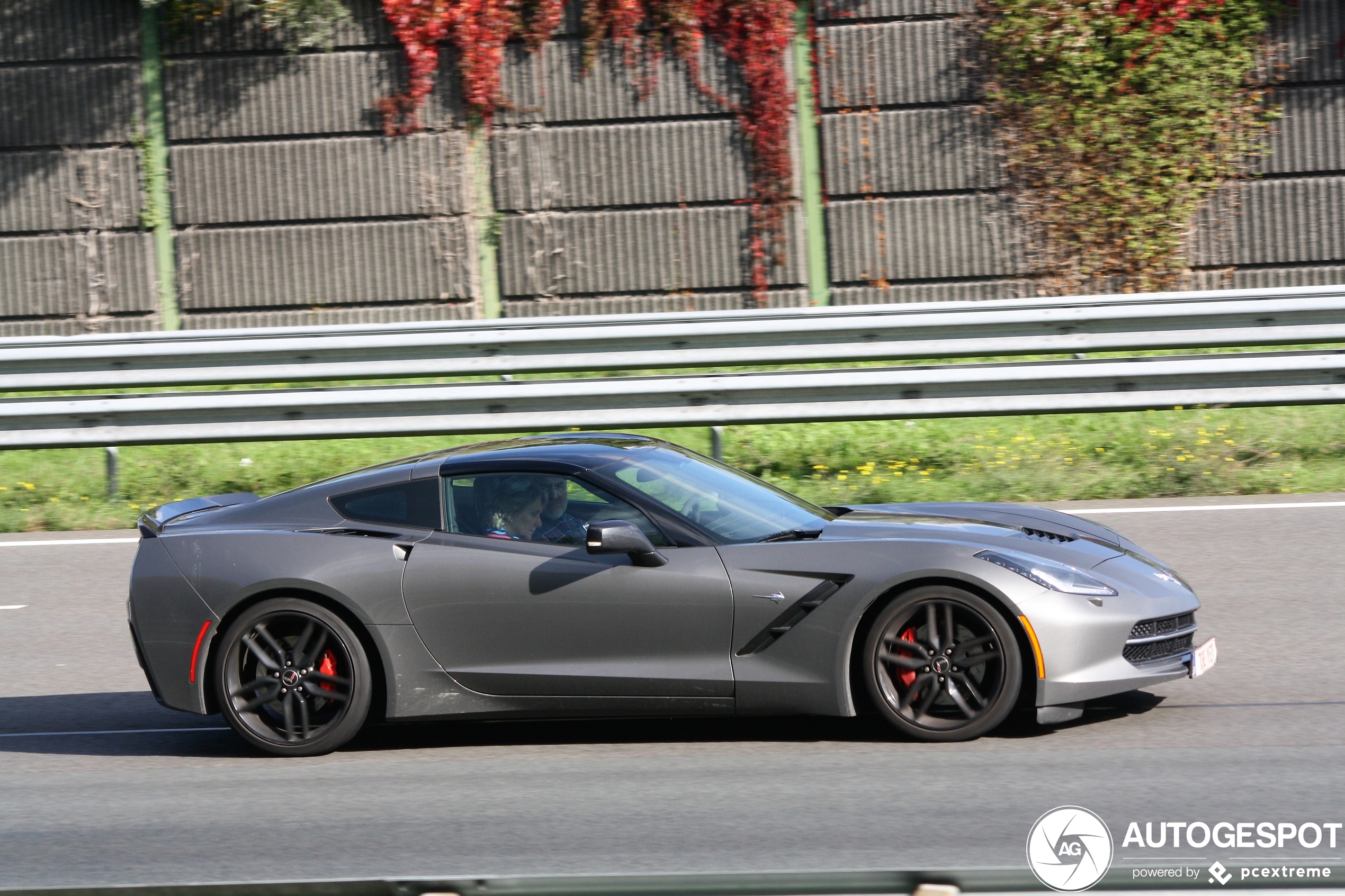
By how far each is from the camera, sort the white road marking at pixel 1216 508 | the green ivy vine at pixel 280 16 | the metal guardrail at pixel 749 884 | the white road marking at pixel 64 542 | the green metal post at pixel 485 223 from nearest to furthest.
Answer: the metal guardrail at pixel 749 884 < the white road marking at pixel 1216 508 < the white road marking at pixel 64 542 < the green ivy vine at pixel 280 16 < the green metal post at pixel 485 223

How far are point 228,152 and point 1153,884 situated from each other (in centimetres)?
1241

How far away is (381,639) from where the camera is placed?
5422 mm

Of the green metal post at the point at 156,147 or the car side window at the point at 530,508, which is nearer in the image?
the car side window at the point at 530,508

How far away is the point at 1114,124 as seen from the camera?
13156mm

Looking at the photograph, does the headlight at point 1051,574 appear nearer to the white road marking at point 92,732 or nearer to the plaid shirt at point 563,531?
the plaid shirt at point 563,531

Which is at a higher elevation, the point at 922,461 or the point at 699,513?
the point at 699,513

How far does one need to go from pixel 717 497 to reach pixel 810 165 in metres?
8.30

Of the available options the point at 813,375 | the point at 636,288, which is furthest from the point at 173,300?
the point at 813,375

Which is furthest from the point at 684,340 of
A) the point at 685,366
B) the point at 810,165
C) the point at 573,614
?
the point at 573,614

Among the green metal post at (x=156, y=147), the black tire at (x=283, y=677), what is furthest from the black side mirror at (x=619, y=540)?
the green metal post at (x=156, y=147)

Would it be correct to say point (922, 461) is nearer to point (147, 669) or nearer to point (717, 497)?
point (717, 497)

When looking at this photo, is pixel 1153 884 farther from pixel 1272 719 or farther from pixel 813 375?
pixel 813 375

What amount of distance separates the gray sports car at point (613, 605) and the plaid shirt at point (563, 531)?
10mm

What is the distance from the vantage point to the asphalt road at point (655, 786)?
4.26 metres
